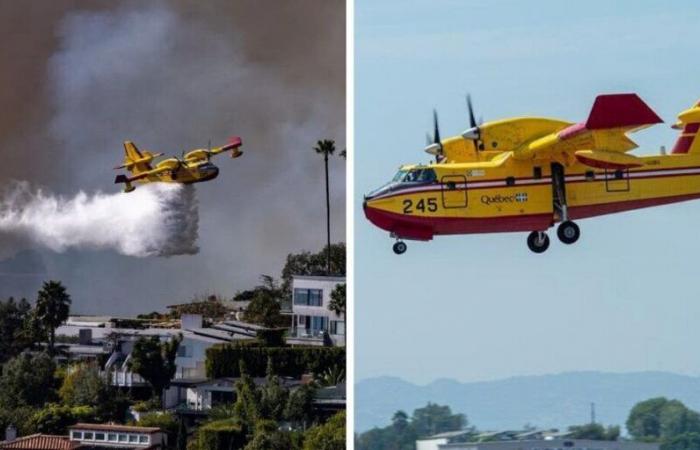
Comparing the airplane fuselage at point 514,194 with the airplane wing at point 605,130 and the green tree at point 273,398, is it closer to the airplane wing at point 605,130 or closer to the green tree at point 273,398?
the airplane wing at point 605,130

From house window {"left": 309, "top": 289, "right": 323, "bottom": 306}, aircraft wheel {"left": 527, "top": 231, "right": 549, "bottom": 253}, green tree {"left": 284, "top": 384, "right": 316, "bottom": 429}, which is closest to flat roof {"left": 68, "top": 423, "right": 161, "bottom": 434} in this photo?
green tree {"left": 284, "top": 384, "right": 316, "bottom": 429}

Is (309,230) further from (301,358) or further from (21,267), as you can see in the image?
(21,267)

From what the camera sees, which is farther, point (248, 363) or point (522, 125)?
point (248, 363)

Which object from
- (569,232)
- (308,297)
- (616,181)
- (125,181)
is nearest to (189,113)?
(125,181)

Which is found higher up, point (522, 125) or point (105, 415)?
point (522, 125)

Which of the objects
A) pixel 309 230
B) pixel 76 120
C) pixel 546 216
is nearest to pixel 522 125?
pixel 546 216

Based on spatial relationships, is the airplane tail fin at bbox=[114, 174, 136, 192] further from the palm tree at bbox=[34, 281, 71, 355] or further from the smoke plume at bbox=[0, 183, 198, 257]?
the palm tree at bbox=[34, 281, 71, 355]
